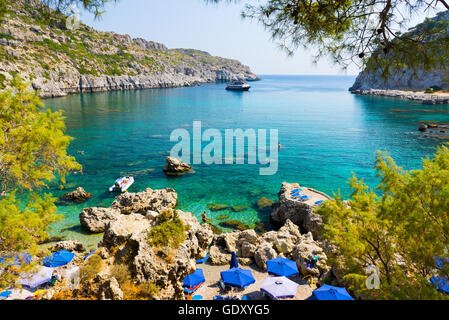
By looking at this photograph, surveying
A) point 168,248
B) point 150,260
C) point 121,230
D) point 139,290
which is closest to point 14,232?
point 139,290

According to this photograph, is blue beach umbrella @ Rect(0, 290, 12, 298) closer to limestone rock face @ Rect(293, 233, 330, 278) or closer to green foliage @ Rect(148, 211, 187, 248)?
green foliage @ Rect(148, 211, 187, 248)

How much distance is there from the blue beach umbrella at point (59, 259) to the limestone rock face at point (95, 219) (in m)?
4.59

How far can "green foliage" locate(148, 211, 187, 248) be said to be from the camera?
12914mm

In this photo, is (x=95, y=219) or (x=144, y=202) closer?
(x=95, y=219)

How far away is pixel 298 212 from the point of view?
81.0 ft

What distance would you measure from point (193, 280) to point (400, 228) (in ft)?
36.7

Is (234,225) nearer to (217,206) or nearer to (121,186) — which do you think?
(217,206)

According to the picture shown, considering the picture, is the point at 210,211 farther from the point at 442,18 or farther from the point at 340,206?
the point at 442,18

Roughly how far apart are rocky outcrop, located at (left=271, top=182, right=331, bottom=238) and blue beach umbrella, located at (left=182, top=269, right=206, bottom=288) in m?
10.9

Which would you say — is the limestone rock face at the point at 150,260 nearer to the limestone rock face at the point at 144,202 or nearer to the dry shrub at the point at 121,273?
the dry shrub at the point at 121,273

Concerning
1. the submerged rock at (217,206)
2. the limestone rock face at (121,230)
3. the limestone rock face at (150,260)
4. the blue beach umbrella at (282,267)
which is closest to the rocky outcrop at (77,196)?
the submerged rock at (217,206)

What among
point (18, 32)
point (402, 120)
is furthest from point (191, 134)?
point (18, 32)
